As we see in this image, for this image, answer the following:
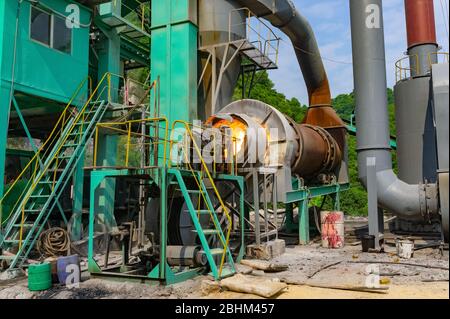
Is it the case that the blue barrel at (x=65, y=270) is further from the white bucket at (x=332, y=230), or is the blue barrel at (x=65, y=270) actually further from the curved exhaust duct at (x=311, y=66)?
the curved exhaust duct at (x=311, y=66)

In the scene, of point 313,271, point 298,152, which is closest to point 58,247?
point 313,271

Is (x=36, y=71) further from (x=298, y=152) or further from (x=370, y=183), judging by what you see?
(x=370, y=183)

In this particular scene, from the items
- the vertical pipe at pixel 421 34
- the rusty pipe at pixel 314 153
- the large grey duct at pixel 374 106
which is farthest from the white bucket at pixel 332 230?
the vertical pipe at pixel 421 34

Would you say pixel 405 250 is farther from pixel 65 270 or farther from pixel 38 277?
pixel 38 277

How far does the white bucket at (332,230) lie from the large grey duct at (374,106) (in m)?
1.46

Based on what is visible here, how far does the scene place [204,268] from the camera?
8.88 metres

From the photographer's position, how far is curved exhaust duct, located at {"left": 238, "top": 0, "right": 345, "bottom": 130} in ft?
57.7

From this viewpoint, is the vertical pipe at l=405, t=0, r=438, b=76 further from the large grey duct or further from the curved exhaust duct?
the large grey duct

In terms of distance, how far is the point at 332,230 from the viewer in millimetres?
13477

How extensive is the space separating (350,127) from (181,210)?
42.9ft

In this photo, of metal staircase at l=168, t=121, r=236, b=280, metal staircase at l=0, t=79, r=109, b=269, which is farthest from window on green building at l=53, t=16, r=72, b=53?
metal staircase at l=168, t=121, r=236, b=280

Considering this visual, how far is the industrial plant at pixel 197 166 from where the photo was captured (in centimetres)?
834

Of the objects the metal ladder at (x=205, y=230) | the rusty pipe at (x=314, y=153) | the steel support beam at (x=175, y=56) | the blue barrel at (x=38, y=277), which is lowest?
the blue barrel at (x=38, y=277)

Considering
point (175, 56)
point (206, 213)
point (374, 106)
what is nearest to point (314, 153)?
point (374, 106)
